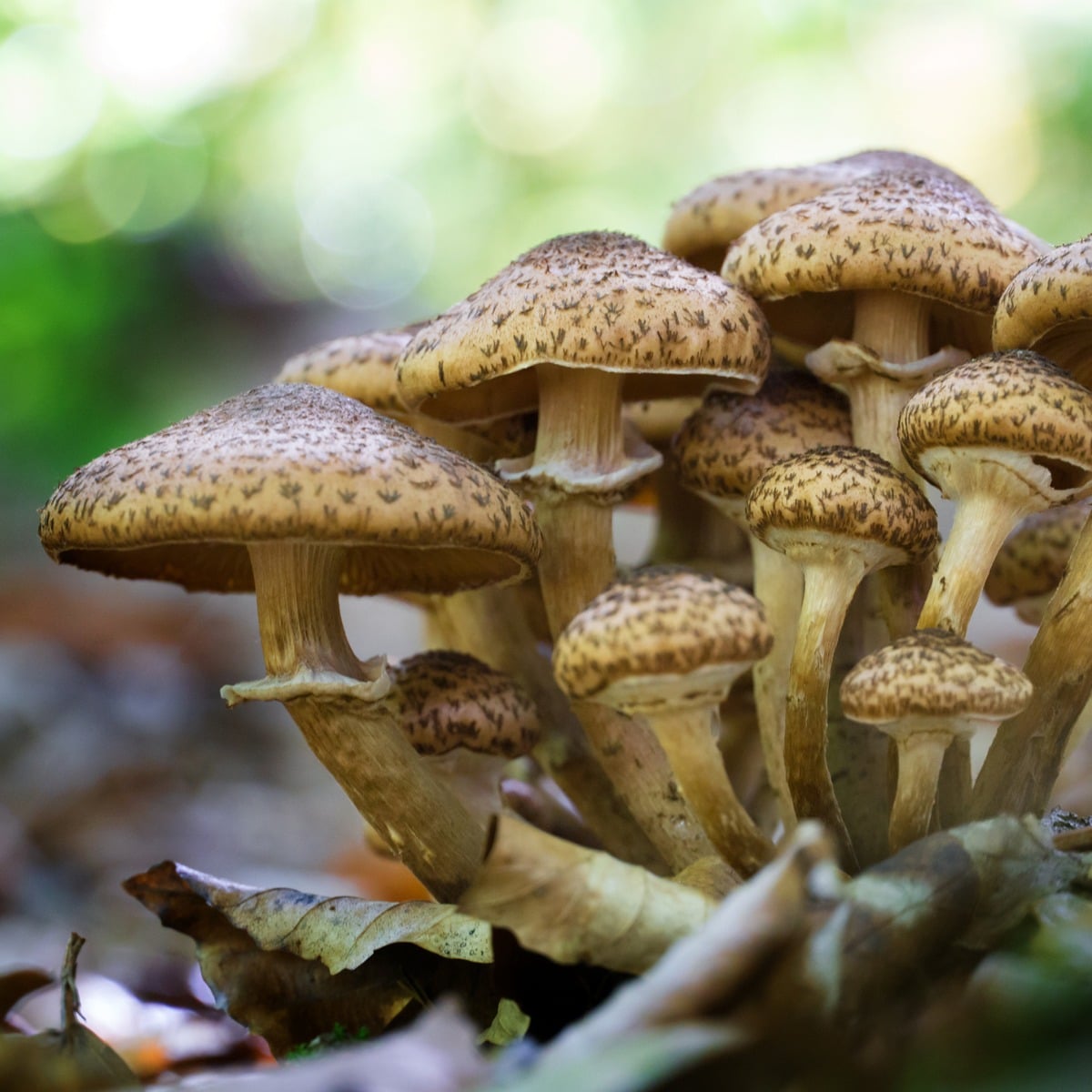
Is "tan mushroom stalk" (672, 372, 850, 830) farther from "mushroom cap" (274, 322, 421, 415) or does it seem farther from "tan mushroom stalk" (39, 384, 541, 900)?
"mushroom cap" (274, 322, 421, 415)

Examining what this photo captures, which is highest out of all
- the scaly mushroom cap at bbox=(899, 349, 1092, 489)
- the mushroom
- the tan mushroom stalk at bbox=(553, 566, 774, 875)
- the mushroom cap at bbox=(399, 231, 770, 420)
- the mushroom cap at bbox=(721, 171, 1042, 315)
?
the mushroom cap at bbox=(721, 171, 1042, 315)

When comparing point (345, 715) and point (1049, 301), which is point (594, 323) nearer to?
point (1049, 301)

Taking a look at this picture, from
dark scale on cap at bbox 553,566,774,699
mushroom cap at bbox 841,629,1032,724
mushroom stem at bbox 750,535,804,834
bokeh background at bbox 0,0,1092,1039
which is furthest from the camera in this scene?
bokeh background at bbox 0,0,1092,1039

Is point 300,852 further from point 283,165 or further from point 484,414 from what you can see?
point 283,165

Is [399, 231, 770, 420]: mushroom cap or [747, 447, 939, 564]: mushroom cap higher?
[399, 231, 770, 420]: mushroom cap

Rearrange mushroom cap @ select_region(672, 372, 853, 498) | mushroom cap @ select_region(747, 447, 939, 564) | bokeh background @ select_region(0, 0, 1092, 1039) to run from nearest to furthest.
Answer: mushroom cap @ select_region(747, 447, 939, 564), mushroom cap @ select_region(672, 372, 853, 498), bokeh background @ select_region(0, 0, 1092, 1039)

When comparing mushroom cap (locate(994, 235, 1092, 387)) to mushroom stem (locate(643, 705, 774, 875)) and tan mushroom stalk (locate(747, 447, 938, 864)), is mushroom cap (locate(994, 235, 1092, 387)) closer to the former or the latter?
tan mushroom stalk (locate(747, 447, 938, 864))

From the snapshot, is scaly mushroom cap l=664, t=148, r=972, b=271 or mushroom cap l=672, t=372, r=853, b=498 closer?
mushroom cap l=672, t=372, r=853, b=498

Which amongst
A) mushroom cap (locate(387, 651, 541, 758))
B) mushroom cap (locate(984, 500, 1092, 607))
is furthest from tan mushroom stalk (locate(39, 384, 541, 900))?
mushroom cap (locate(984, 500, 1092, 607))

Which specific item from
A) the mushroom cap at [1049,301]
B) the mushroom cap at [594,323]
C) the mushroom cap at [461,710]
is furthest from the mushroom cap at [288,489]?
the mushroom cap at [1049,301]

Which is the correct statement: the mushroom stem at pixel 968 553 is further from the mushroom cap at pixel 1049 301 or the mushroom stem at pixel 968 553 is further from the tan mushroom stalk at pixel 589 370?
the tan mushroom stalk at pixel 589 370
